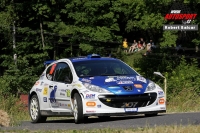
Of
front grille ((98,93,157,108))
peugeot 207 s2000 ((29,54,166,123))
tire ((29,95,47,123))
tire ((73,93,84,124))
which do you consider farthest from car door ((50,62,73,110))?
front grille ((98,93,157,108))

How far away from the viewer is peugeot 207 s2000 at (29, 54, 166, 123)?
1437 centimetres

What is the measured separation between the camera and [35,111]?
55.3ft

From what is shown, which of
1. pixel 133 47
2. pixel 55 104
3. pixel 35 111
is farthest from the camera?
pixel 133 47

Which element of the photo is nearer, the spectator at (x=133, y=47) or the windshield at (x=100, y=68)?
the windshield at (x=100, y=68)

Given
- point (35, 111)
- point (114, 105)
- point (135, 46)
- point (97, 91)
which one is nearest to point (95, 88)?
point (97, 91)

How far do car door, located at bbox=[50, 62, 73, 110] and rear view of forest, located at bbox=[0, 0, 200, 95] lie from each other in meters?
37.0

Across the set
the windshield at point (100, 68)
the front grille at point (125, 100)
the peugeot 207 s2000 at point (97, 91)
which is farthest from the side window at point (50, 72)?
the front grille at point (125, 100)

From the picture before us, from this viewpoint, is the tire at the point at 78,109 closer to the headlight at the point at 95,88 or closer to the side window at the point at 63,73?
the headlight at the point at 95,88

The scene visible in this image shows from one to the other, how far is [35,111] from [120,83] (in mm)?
3099

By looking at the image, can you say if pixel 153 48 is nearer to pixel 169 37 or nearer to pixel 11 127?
pixel 169 37

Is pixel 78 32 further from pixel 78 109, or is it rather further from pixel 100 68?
pixel 78 109

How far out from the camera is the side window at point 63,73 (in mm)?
15497

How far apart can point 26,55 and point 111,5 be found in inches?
350

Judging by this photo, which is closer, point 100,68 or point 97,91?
point 97,91
